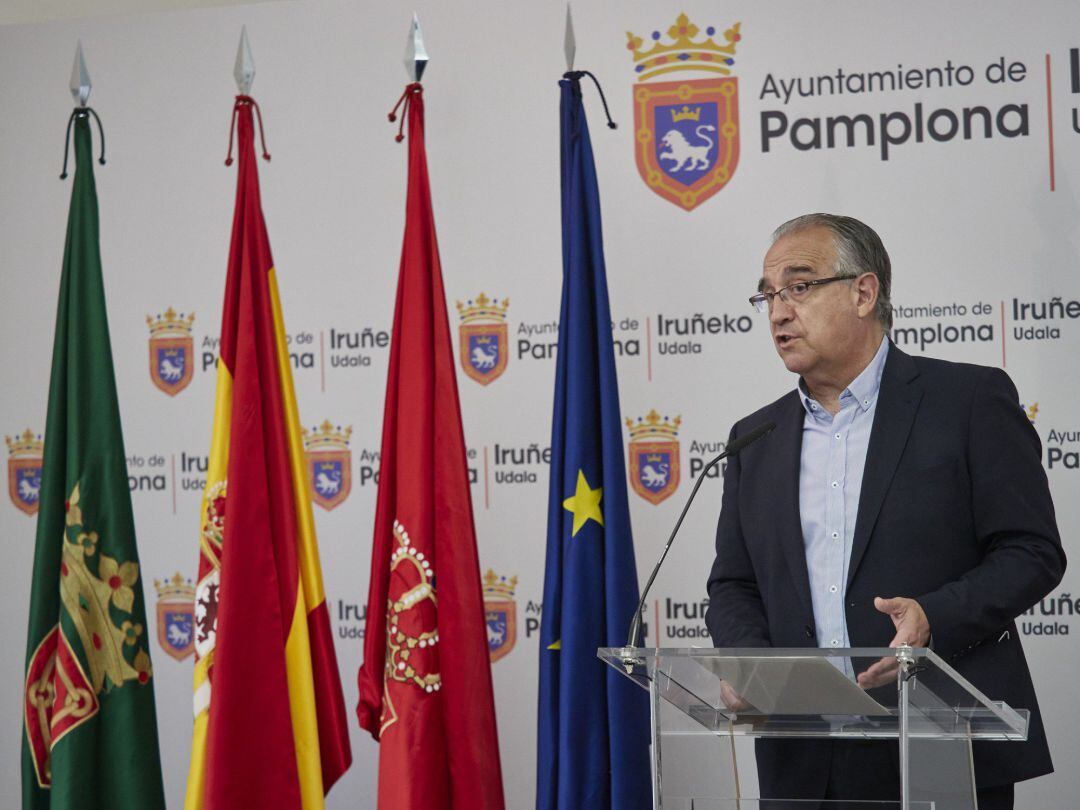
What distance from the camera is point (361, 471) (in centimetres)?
389

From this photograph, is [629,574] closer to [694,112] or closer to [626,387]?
[626,387]

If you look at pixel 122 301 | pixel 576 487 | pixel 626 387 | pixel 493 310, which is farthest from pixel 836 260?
pixel 122 301

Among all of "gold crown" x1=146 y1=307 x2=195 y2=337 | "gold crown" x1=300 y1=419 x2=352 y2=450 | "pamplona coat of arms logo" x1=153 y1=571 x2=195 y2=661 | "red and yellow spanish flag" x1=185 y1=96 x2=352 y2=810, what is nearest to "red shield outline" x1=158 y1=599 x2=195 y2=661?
"pamplona coat of arms logo" x1=153 y1=571 x2=195 y2=661

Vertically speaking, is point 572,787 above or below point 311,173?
below

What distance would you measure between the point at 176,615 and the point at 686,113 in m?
2.29

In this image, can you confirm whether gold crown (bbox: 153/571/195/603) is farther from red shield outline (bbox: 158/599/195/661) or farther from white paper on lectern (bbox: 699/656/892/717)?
white paper on lectern (bbox: 699/656/892/717)

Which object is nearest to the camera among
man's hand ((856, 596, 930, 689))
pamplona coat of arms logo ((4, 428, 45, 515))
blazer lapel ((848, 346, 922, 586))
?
man's hand ((856, 596, 930, 689))

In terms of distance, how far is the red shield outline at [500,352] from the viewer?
12.6 feet

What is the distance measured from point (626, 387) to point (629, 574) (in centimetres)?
74

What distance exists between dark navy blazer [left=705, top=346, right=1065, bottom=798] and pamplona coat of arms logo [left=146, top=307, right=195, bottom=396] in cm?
213

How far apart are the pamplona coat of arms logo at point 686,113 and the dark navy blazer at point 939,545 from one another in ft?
4.17

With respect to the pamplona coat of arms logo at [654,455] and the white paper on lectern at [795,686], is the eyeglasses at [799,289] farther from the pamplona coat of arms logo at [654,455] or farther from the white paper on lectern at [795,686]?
the pamplona coat of arms logo at [654,455]

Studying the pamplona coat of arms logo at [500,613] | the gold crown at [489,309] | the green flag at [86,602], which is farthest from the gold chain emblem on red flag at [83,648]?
the gold crown at [489,309]

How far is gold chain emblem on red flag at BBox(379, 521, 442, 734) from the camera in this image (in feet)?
10.2
